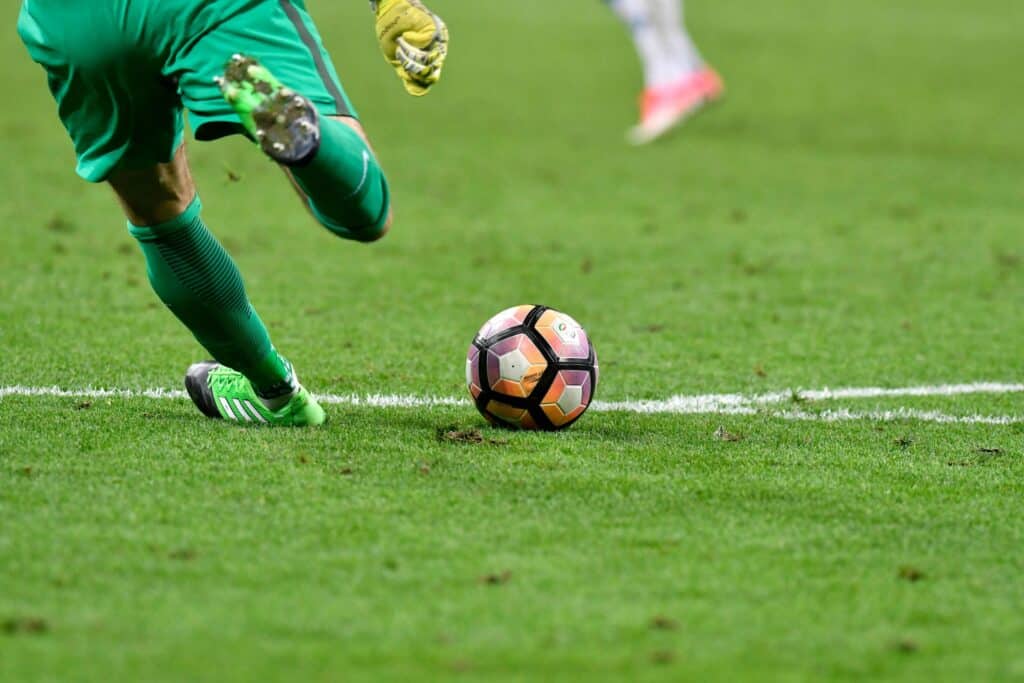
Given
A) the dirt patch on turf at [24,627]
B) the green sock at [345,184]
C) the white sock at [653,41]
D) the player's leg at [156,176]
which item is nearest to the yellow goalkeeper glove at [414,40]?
the green sock at [345,184]

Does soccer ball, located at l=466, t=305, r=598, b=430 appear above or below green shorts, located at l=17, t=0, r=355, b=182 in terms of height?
below

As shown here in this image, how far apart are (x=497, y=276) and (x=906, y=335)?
6.85 feet

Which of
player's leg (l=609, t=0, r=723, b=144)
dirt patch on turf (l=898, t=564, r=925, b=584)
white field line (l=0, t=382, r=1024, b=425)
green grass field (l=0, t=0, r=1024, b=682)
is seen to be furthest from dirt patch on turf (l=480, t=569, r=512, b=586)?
player's leg (l=609, t=0, r=723, b=144)

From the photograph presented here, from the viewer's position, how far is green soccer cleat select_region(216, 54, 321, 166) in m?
3.55

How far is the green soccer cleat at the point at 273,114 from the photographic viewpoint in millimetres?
3549

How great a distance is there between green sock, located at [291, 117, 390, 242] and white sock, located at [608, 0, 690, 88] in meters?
9.31

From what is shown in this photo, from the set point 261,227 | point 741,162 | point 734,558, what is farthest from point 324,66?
point 741,162

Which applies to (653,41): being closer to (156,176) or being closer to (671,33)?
(671,33)

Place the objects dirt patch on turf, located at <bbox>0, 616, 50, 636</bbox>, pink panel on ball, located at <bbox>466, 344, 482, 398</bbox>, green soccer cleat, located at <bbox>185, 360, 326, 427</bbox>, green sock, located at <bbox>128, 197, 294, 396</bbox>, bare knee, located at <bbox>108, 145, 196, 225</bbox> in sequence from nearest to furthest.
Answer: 1. dirt patch on turf, located at <bbox>0, 616, 50, 636</bbox>
2. bare knee, located at <bbox>108, 145, 196, 225</bbox>
3. green sock, located at <bbox>128, 197, 294, 396</bbox>
4. green soccer cleat, located at <bbox>185, 360, 326, 427</bbox>
5. pink panel on ball, located at <bbox>466, 344, 482, 398</bbox>

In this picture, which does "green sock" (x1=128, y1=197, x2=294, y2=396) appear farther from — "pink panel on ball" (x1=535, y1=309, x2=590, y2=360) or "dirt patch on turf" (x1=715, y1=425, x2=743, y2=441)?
"dirt patch on turf" (x1=715, y1=425, x2=743, y2=441)

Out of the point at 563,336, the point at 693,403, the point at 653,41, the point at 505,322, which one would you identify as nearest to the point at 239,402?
the point at 505,322

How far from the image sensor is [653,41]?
12969 mm

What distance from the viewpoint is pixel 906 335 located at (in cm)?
679

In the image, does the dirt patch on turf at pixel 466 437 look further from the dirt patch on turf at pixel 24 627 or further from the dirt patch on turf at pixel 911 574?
the dirt patch on turf at pixel 24 627
